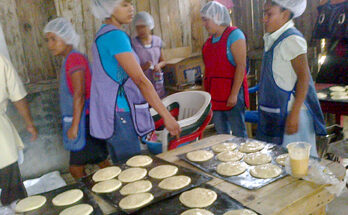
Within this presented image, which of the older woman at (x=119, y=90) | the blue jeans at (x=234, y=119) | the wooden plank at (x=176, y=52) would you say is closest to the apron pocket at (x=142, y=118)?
the older woman at (x=119, y=90)

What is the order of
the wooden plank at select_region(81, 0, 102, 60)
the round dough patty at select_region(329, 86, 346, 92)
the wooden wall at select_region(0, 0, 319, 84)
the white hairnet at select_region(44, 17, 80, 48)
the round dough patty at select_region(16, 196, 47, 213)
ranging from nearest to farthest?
the round dough patty at select_region(16, 196, 47, 213) < the white hairnet at select_region(44, 17, 80, 48) < the round dough patty at select_region(329, 86, 346, 92) < the wooden wall at select_region(0, 0, 319, 84) < the wooden plank at select_region(81, 0, 102, 60)

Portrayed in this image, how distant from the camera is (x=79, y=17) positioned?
11.1ft

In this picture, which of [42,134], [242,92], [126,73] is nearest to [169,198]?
[126,73]

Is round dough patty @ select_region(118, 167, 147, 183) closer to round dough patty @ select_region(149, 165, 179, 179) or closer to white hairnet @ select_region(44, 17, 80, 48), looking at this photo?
round dough patty @ select_region(149, 165, 179, 179)

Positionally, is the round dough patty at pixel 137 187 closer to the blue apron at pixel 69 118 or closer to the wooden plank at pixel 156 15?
the blue apron at pixel 69 118

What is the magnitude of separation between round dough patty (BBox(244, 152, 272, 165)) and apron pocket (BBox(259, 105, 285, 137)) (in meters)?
0.53

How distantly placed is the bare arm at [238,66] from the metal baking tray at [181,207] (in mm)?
1574

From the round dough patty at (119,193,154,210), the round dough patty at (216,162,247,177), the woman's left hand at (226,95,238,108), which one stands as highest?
the woman's left hand at (226,95,238,108)

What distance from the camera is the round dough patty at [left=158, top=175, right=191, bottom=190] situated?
135 cm

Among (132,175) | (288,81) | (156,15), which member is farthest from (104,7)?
(156,15)

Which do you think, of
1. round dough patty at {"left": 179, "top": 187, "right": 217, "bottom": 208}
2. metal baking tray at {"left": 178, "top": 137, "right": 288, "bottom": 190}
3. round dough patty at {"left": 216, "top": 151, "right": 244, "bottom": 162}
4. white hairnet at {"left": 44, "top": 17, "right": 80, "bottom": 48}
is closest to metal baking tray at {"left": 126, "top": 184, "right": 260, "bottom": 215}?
round dough patty at {"left": 179, "top": 187, "right": 217, "bottom": 208}

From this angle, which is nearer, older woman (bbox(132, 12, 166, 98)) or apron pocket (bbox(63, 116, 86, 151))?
apron pocket (bbox(63, 116, 86, 151))

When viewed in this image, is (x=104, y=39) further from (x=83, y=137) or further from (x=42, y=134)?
(x=42, y=134)

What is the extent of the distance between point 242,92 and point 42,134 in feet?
7.77
